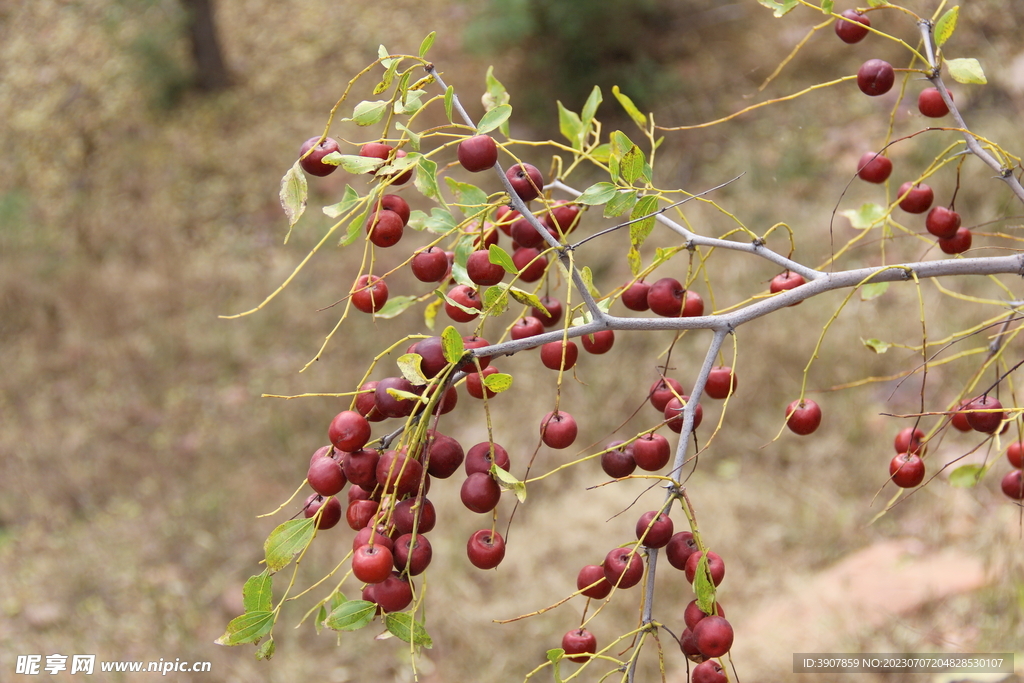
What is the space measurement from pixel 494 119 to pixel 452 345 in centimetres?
19

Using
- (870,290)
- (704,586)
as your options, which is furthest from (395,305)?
(870,290)

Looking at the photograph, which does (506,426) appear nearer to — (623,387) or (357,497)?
(623,387)

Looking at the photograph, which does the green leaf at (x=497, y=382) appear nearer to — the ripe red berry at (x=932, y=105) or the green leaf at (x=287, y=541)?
the green leaf at (x=287, y=541)

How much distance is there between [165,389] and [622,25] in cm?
276

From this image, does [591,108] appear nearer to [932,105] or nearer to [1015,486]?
[932,105]

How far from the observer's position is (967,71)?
77cm

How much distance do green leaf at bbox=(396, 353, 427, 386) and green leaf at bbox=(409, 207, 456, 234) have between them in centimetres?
16

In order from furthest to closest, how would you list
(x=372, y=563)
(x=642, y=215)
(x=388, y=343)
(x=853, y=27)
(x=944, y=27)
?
1. (x=388, y=343)
2. (x=853, y=27)
3. (x=944, y=27)
4. (x=642, y=215)
5. (x=372, y=563)

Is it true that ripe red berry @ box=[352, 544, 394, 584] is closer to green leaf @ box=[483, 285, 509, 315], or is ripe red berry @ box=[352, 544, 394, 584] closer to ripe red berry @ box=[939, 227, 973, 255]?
green leaf @ box=[483, 285, 509, 315]

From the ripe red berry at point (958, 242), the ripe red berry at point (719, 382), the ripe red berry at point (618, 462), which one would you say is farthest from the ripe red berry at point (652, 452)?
the ripe red berry at point (958, 242)

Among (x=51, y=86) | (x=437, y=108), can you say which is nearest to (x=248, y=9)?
(x=51, y=86)

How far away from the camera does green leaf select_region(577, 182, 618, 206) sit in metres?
0.67

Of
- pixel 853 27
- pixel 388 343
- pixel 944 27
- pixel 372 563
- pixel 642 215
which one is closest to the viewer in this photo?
pixel 372 563

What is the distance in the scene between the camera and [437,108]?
429 centimetres
